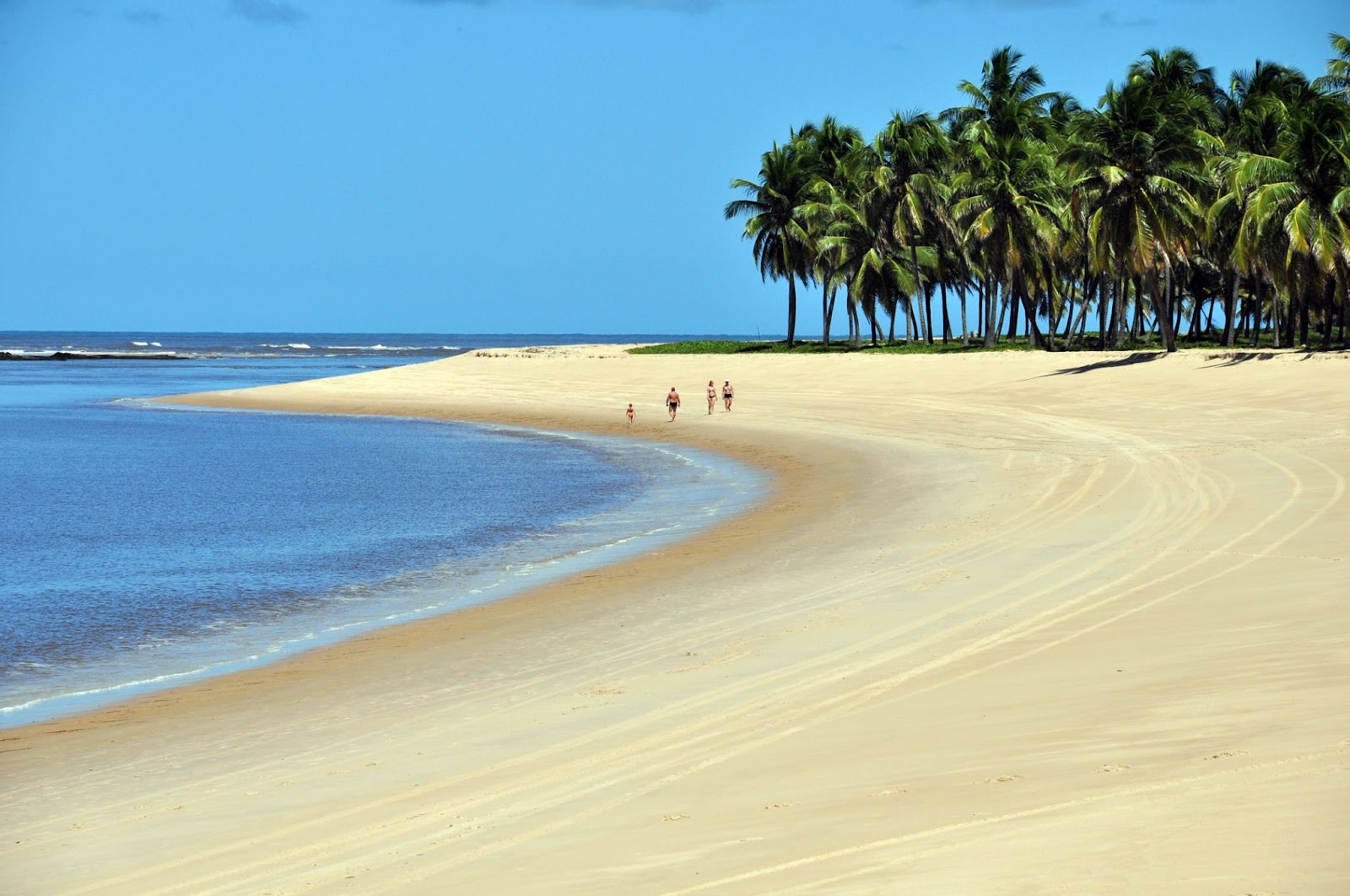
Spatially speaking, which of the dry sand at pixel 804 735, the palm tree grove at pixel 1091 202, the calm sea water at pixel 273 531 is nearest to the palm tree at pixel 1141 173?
the palm tree grove at pixel 1091 202

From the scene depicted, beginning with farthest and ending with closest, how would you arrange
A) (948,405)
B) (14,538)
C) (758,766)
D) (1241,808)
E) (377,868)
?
(948,405), (14,538), (758,766), (377,868), (1241,808)

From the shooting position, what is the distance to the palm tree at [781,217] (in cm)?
7150

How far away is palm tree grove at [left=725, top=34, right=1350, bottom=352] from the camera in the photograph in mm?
43094

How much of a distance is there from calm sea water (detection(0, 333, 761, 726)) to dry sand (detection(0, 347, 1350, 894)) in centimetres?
144

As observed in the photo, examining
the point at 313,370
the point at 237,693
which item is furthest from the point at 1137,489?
the point at 313,370

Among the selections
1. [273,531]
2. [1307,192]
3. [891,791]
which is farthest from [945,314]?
[891,791]

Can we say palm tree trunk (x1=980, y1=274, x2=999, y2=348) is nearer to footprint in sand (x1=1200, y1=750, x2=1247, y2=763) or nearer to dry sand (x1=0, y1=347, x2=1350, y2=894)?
dry sand (x1=0, y1=347, x2=1350, y2=894)

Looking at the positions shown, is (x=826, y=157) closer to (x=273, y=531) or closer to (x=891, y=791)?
(x=273, y=531)

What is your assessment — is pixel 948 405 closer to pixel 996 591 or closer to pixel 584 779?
pixel 996 591

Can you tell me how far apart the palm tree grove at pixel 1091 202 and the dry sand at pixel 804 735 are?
93.1 feet

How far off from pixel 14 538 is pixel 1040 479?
1754 cm

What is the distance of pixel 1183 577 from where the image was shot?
40.8 ft

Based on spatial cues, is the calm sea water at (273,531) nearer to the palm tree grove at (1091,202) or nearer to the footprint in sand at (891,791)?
the footprint in sand at (891,791)

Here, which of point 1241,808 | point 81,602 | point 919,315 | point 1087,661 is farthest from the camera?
point 919,315
